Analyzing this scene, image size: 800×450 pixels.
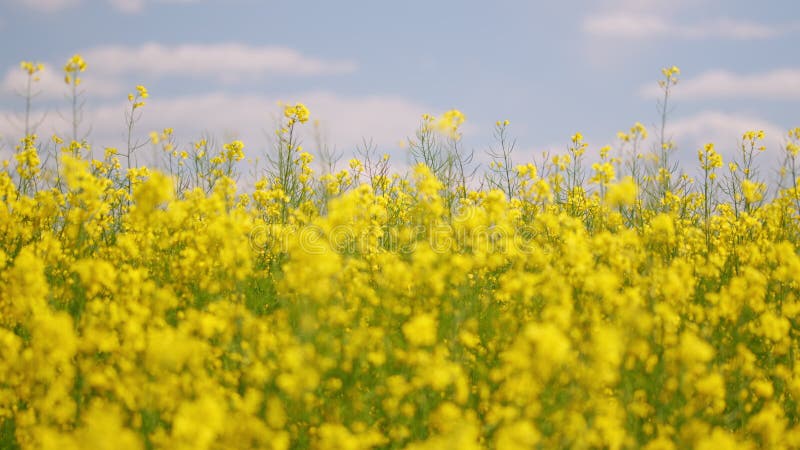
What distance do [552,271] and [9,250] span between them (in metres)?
4.73

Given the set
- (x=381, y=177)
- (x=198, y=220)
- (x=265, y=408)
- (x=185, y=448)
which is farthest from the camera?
(x=381, y=177)

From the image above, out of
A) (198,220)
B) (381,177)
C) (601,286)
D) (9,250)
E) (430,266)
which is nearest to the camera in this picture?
(601,286)

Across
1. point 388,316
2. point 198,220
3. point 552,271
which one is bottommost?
point 388,316

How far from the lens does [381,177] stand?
8.34m

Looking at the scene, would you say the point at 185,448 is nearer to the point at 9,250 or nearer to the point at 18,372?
the point at 18,372

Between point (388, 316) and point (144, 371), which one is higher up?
point (388, 316)

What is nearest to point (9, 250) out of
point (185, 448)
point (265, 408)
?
point (265, 408)

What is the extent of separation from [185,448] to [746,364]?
10.4ft

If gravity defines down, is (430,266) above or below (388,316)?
above

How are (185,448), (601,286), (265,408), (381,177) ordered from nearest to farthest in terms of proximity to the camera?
(185,448) → (265,408) → (601,286) → (381,177)

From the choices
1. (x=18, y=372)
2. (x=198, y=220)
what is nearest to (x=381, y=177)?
(x=198, y=220)

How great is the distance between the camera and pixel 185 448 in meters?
2.32

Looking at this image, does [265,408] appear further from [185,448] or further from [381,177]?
[381,177]

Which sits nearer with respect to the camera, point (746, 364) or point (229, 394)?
point (229, 394)
